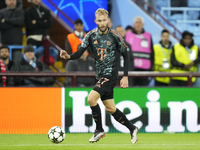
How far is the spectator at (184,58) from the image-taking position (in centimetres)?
980

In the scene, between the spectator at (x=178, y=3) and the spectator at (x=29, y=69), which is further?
the spectator at (x=178, y=3)

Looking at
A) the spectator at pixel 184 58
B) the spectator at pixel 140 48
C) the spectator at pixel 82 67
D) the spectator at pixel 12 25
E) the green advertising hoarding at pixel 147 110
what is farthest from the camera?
the spectator at pixel 12 25

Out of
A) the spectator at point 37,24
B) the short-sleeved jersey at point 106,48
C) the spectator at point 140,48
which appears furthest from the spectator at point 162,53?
the short-sleeved jersey at point 106,48

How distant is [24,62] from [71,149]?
3.62m

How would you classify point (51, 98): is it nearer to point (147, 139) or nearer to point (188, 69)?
point (147, 139)

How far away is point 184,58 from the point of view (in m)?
9.96

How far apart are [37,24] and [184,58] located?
378 centimetres

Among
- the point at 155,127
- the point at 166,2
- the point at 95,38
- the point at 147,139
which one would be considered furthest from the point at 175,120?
the point at 166,2

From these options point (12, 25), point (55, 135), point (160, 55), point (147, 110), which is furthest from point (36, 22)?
point (55, 135)

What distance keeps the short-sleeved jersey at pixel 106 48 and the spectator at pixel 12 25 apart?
4390 mm

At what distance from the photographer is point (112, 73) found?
6.54 m

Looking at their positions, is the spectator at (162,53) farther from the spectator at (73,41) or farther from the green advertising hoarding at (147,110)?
the spectator at (73,41)

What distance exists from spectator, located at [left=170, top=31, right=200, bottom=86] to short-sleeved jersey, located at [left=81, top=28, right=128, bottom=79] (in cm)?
357

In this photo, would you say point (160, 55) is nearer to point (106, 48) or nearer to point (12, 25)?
point (12, 25)
